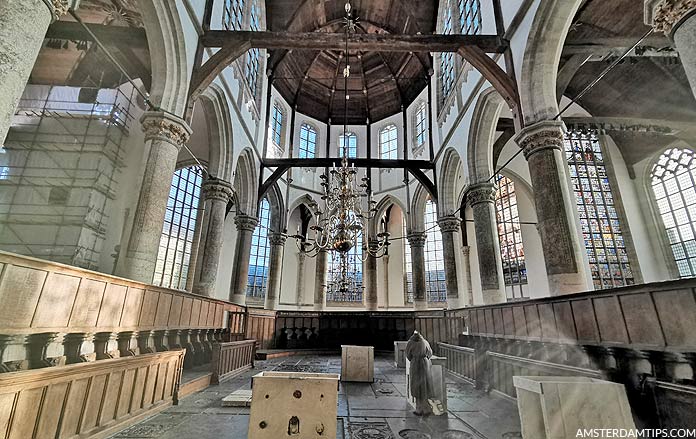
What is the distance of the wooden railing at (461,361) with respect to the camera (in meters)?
6.11

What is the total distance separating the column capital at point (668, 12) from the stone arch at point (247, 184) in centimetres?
1081

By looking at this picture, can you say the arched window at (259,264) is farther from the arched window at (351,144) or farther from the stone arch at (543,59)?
the stone arch at (543,59)

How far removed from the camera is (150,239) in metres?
5.69

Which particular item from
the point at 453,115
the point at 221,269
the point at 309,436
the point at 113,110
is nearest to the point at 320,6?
the point at 453,115

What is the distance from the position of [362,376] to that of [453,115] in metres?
9.08

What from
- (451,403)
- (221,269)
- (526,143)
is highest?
(526,143)

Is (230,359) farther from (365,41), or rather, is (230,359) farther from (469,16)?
(469,16)

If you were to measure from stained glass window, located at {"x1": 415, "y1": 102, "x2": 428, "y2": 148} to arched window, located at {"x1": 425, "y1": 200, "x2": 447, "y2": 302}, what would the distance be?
3356mm

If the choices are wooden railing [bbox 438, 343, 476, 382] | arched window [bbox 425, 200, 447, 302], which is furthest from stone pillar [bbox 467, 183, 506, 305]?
arched window [bbox 425, 200, 447, 302]

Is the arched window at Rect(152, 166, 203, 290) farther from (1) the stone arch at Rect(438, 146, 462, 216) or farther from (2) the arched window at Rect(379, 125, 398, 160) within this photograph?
(1) the stone arch at Rect(438, 146, 462, 216)

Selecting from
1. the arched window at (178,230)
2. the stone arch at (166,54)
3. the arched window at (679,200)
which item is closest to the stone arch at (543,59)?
the stone arch at (166,54)

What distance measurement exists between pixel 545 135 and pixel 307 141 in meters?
13.3

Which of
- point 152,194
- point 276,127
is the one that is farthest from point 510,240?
point 152,194

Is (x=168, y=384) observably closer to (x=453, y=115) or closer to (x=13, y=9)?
(x=13, y=9)
